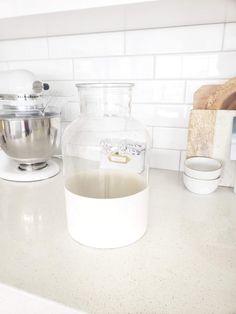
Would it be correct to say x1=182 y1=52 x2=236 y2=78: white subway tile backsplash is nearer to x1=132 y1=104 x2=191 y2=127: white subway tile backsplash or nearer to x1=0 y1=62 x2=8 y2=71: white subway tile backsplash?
x1=132 y1=104 x2=191 y2=127: white subway tile backsplash

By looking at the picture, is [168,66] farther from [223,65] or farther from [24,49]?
[24,49]

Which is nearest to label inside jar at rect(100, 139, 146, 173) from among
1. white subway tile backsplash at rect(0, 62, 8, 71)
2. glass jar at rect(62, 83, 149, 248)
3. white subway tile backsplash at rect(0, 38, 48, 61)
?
glass jar at rect(62, 83, 149, 248)

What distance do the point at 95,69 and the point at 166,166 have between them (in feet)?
1.37

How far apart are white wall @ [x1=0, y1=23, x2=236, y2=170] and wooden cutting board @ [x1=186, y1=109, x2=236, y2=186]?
10 centimetres

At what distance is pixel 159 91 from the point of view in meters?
0.79

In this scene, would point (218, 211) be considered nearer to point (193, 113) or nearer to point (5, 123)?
point (193, 113)

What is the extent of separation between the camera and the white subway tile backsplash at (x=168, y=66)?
2.45 feet

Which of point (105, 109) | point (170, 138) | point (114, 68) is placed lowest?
point (170, 138)

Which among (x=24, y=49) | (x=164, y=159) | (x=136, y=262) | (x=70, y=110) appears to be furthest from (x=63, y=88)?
(x=136, y=262)

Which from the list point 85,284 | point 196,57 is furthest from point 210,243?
point 196,57

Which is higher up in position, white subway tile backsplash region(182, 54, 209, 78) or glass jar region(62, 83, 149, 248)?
white subway tile backsplash region(182, 54, 209, 78)

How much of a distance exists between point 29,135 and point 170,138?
1.47 ft

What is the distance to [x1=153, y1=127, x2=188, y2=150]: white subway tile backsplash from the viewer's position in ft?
2.65

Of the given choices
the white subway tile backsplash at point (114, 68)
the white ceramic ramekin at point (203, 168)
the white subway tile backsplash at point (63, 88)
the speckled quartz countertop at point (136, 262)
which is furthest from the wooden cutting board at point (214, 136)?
the white subway tile backsplash at point (63, 88)
